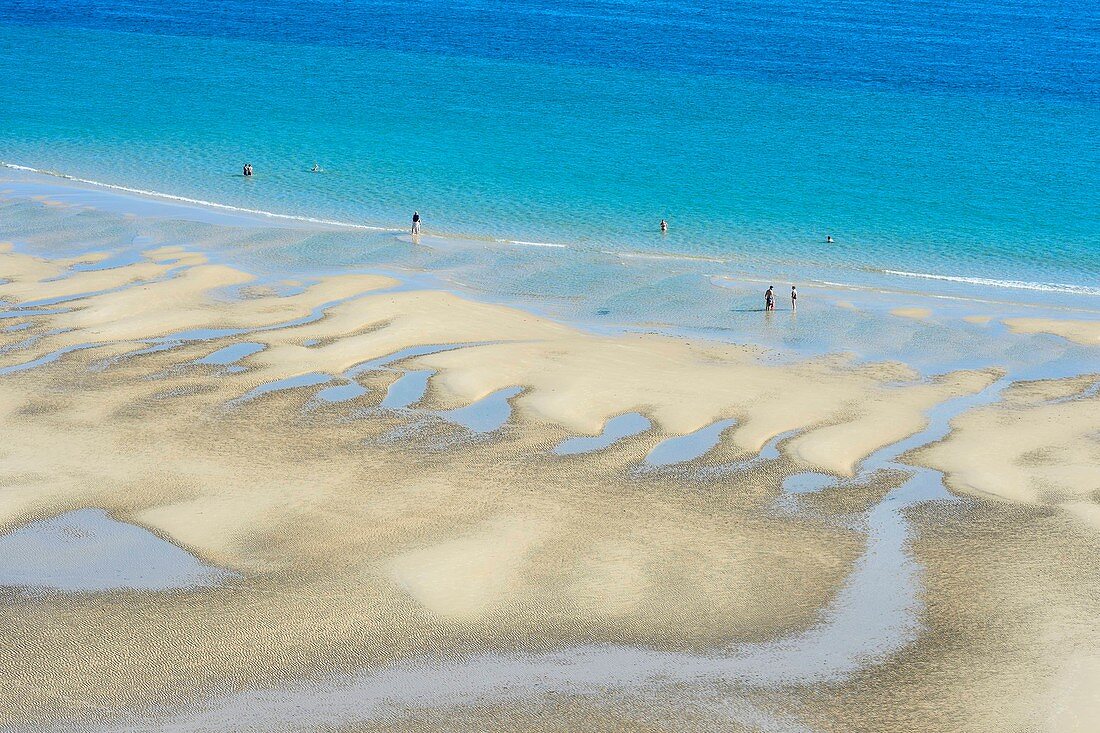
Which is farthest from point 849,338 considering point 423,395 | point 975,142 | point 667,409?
point 975,142

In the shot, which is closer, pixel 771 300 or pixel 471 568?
pixel 471 568

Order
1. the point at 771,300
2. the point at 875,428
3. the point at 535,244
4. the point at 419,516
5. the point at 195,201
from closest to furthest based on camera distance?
the point at 419,516, the point at 875,428, the point at 771,300, the point at 535,244, the point at 195,201

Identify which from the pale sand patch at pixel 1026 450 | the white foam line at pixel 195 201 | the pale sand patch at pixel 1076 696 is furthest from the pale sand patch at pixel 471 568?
the white foam line at pixel 195 201

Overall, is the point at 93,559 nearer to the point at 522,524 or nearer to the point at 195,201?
the point at 522,524

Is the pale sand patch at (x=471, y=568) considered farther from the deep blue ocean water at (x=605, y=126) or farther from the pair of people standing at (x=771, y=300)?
the deep blue ocean water at (x=605, y=126)

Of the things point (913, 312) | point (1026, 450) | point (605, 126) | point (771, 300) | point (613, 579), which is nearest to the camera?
point (613, 579)

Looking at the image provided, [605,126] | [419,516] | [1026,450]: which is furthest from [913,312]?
[605,126]
